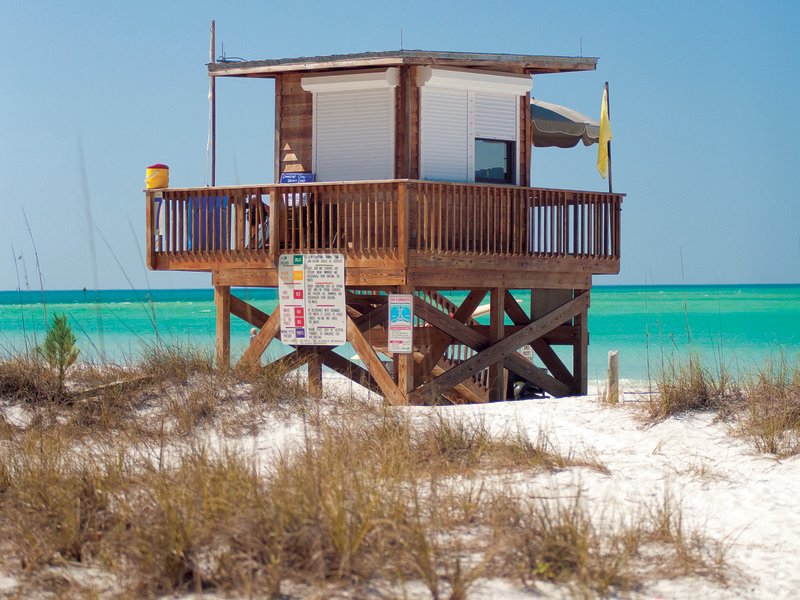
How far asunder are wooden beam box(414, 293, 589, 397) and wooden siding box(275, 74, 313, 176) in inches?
156

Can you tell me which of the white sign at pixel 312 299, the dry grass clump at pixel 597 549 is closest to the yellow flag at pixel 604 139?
the white sign at pixel 312 299

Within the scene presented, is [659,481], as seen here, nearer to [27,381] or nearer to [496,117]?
[27,381]

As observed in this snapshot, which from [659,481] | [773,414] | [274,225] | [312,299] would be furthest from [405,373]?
[659,481]

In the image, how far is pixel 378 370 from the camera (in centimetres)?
1479

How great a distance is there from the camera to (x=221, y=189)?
50.6ft

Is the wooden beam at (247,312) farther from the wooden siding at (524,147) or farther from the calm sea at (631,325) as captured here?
the calm sea at (631,325)

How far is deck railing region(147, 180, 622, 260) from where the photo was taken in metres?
14.7

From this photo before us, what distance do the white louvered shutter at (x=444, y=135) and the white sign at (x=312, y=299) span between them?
8.00ft

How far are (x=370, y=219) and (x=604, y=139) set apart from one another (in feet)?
12.9

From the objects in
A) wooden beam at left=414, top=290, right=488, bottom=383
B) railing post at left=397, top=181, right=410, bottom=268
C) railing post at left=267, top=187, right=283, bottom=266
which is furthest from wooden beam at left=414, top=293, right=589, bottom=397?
railing post at left=267, top=187, right=283, bottom=266

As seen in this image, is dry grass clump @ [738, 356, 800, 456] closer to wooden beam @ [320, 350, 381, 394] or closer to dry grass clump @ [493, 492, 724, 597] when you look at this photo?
dry grass clump @ [493, 492, 724, 597]

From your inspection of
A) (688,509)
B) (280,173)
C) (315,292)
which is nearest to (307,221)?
(315,292)

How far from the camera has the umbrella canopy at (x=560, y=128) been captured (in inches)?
690

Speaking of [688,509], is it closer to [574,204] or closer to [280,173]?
[574,204]
